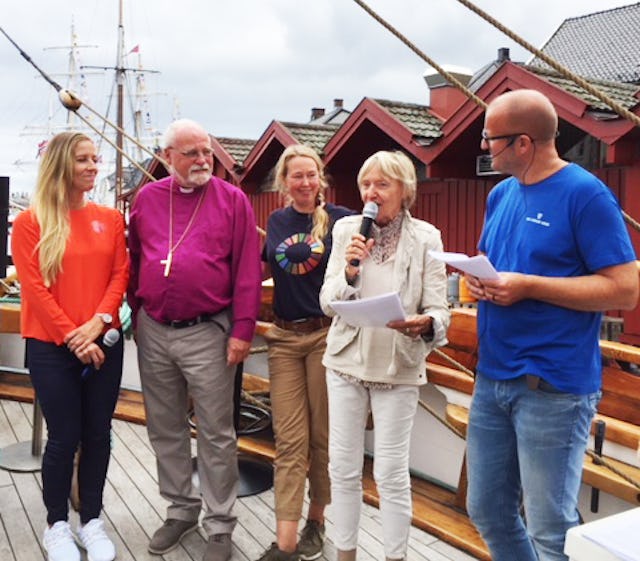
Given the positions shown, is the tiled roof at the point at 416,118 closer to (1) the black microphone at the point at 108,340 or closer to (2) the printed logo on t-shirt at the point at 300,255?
(2) the printed logo on t-shirt at the point at 300,255

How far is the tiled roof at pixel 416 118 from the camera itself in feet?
23.5

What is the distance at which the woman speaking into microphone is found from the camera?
2012 mm

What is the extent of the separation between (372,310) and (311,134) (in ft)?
25.9

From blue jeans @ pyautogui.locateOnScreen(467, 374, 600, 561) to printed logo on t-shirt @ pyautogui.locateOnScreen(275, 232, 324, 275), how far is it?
788mm

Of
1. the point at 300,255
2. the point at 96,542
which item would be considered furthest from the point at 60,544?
the point at 300,255

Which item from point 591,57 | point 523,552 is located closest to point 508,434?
point 523,552

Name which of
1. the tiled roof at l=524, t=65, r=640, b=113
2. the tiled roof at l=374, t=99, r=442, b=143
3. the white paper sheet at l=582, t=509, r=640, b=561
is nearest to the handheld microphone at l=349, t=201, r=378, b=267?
the white paper sheet at l=582, t=509, r=640, b=561

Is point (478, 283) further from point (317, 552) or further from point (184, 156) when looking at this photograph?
point (317, 552)

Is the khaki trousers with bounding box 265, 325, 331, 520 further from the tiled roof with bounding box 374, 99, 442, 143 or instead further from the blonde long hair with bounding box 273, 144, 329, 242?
the tiled roof with bounding box 374, 99, 442, 143

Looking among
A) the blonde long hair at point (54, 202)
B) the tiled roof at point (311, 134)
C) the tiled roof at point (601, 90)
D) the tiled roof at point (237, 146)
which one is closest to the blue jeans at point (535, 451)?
the blonde long hair at point (54, 202)

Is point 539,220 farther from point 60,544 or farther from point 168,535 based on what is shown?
point 60,544

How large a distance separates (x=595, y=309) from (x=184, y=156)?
141 centimetres

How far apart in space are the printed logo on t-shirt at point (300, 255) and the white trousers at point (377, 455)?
1.26ft

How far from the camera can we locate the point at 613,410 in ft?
8.64
